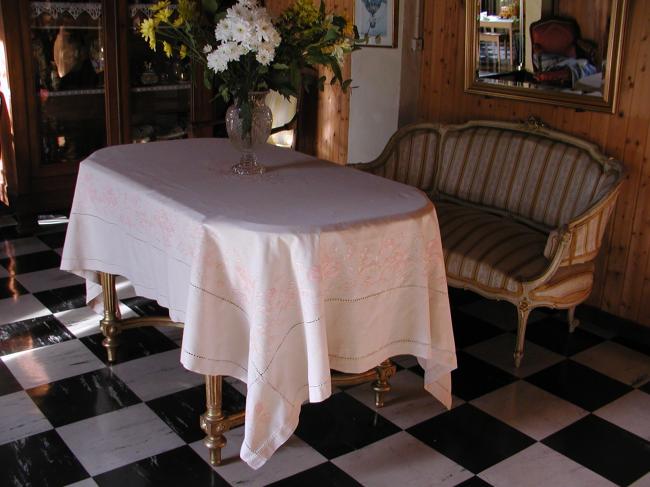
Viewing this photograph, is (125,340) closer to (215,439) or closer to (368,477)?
(215,439)

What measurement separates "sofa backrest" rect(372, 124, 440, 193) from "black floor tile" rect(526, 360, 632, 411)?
1.30 metres

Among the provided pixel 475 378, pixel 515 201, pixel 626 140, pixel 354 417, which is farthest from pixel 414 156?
pixel 354 417

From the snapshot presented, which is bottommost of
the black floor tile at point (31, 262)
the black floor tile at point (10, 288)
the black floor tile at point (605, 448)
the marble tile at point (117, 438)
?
the black floor tile at point (605, 448)

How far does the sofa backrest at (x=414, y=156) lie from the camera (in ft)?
13.9

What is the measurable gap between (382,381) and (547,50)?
6.05ft

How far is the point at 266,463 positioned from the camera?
2.62m

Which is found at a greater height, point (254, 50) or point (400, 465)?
point (254, 50)

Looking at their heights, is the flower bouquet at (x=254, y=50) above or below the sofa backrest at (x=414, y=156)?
above

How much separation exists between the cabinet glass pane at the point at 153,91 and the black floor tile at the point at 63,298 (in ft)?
4.89

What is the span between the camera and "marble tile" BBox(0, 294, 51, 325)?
3.67m

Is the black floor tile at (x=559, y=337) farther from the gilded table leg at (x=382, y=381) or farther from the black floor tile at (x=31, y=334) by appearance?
the black floor tile at (x=31, y=334)

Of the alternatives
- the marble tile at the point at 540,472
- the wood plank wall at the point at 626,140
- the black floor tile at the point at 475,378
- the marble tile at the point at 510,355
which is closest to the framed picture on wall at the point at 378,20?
the wood plank wall at the point at 626,140

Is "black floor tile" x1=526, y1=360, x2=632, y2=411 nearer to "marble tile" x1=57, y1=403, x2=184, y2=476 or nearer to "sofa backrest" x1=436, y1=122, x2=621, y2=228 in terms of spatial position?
"sofa backrest" x1=436, y1=122, x2=621, y2=228

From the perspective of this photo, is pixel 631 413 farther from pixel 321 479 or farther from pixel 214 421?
pixel 214 421
